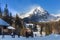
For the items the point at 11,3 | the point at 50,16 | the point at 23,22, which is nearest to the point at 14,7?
the point at 11,3

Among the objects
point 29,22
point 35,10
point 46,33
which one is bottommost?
point 46,33

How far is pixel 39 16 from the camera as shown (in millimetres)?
2131

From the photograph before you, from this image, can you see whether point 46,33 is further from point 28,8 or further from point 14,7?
point 14,7

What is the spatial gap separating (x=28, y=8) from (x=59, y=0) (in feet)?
1.36

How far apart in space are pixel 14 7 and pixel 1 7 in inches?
6.9

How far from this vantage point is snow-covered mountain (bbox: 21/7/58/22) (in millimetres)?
2135

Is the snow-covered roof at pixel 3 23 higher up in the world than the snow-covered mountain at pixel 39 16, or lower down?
lower down

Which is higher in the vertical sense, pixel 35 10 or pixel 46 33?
pixel 35 10

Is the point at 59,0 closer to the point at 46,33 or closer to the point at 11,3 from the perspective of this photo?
the point at 46,33

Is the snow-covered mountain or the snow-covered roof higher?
the snow-covered mountain

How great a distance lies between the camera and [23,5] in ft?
7.21

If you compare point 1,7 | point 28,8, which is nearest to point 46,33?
point 28,8

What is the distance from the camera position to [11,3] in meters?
2.21

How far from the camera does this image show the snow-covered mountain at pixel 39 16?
2.13 metres
